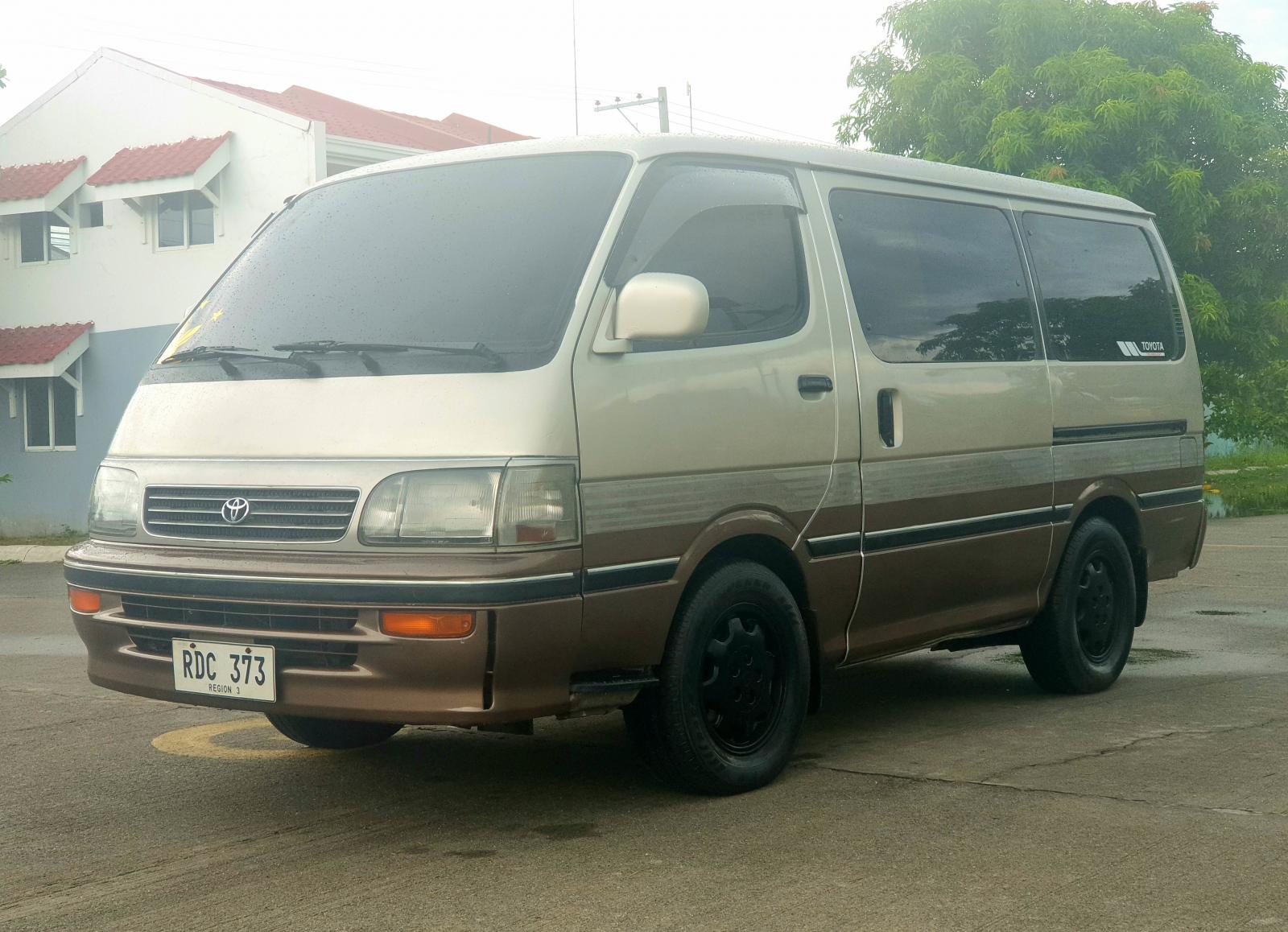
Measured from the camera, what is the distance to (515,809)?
4918mm

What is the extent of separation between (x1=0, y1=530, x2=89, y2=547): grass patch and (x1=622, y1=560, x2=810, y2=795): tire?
1758cm

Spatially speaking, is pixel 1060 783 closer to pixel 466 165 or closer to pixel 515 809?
pixel 515 809

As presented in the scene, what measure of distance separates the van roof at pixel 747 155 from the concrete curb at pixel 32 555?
1312 centimetres

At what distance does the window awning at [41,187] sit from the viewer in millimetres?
23094

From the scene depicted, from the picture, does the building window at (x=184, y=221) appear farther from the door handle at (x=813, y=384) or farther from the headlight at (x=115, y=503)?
the door handle at (x=813, y=384)

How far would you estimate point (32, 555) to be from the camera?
1792 centimetres

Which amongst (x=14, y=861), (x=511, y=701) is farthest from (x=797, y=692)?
(x=14, y=861)

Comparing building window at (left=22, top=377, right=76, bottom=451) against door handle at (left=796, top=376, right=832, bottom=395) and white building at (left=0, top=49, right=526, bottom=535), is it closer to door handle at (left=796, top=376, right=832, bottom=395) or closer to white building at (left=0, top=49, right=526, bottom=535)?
white building at (left=0, top=49, right=526, bottom=535)

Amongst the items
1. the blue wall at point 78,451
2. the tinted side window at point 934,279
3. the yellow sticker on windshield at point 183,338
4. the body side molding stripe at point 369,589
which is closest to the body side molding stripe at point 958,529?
the tinted side window at point 934,279

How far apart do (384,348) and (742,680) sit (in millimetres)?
1523

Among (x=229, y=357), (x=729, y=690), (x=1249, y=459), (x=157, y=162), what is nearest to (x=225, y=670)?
(x=229, y=357)

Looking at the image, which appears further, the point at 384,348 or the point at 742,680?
the point at 742,680

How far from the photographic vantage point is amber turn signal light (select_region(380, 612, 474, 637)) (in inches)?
168

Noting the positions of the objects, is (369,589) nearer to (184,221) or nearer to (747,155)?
(747,155)
